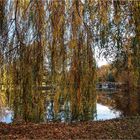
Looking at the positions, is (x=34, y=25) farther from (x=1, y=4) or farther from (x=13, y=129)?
(x=13, y=129)

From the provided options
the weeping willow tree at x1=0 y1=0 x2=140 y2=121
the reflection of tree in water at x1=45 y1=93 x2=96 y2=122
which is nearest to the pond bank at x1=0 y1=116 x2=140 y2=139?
the reflection of tree in water at x1=45 y1=93 x2=96 y2=122

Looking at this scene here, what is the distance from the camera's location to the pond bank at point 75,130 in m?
7.66

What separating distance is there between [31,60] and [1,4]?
126cm

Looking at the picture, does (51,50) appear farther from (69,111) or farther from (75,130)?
(75,130)

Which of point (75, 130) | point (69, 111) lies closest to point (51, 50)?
point (69, 111)

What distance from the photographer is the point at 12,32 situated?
313 inches

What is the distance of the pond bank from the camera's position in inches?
302

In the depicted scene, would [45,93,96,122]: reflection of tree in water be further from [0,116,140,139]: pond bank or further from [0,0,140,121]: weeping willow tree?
[0,116,140,139]: pond bank

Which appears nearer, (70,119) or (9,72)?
(9,72)

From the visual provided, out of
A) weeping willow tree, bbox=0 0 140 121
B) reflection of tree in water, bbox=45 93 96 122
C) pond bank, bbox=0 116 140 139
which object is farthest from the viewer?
reflection of tree in water, bbox=45 93 96 122

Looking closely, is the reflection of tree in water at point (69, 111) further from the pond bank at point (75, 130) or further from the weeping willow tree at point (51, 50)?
the pond bank at point (75, 130)

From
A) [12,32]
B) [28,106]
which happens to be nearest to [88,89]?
[28,106]

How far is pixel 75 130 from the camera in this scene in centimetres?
830

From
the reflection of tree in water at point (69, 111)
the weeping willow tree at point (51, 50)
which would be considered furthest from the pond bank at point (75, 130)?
the weeping willow tree at point (51, 50)
